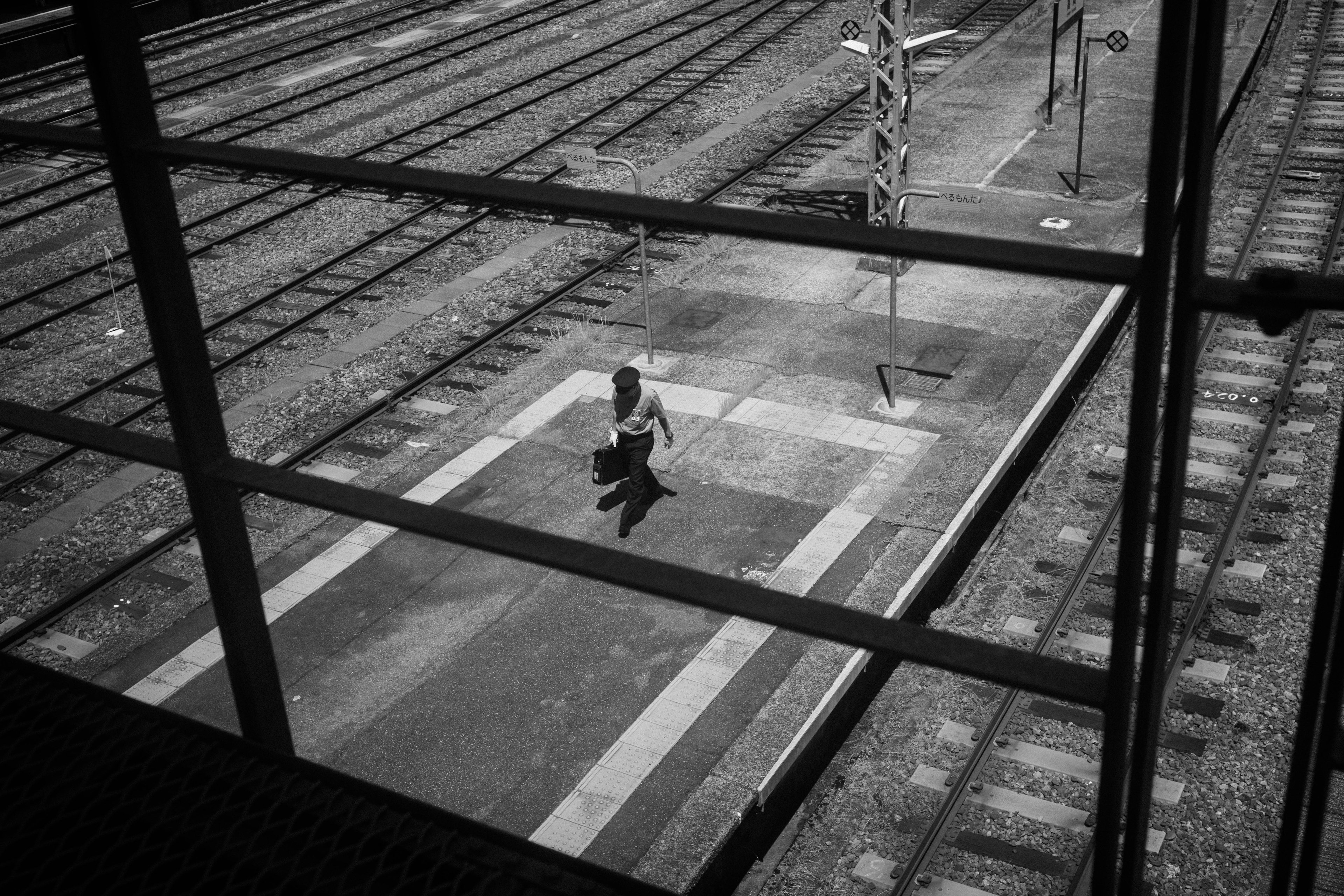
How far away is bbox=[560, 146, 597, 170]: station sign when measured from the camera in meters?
12.1

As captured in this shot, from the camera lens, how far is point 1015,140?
18.7 meters

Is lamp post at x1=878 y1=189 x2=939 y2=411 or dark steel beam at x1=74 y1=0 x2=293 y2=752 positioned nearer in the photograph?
dark steel beam at x1=74 y1=0 x2=293 y2=752

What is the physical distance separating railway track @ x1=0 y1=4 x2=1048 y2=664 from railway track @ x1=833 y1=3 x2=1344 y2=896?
5.42 metres

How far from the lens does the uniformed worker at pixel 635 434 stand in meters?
9.64

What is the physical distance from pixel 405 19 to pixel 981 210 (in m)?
15.5

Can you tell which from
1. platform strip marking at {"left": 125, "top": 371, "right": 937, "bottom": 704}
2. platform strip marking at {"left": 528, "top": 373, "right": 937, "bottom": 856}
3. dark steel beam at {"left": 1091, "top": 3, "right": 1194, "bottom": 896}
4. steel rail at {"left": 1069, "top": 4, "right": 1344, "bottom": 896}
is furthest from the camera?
platform strip marking at {"left": 125, "top": 371, "right": 937, "bottom": 704}

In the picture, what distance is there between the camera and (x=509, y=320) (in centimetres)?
1355

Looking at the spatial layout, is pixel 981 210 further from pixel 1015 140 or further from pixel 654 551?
pixel 654 551

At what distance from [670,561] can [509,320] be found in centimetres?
466

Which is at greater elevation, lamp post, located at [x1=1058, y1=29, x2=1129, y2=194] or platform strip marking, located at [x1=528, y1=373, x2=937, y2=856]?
lamp post, located at [x1=1058, y1=29, x2=1129, y2=194]

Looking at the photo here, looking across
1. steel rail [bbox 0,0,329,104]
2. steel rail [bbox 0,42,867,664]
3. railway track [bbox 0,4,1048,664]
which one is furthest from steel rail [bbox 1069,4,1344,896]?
steel rail [bbox 0,0,329,104]

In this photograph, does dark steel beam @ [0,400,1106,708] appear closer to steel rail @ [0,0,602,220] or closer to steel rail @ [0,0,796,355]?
steel rail @ [0,0,796,355]

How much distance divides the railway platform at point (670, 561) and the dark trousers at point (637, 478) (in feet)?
0.59

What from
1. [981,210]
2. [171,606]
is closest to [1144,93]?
[981,210]
